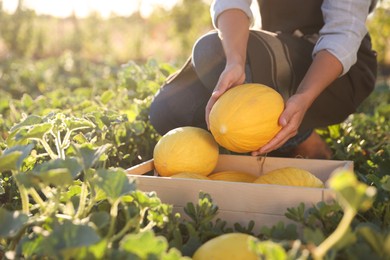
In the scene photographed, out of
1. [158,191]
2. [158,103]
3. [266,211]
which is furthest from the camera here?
[158,103]

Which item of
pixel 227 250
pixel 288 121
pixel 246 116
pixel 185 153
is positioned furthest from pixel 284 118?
pixel 227 250

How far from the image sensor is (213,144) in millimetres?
2285

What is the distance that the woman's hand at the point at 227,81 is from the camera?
89.1 inches

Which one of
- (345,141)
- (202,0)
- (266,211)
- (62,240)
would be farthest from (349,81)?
(202,0)

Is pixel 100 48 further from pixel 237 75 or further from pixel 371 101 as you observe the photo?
pixel 237 75

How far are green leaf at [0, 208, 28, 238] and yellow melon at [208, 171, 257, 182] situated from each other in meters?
0.93

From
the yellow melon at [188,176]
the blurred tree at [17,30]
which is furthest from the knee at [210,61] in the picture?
the blurred tree at [17,30]

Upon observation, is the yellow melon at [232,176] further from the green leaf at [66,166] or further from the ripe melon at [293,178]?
the green leaf at [66,166]

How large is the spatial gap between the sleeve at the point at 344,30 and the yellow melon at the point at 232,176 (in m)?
0.64

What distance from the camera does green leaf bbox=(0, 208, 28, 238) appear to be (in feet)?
4.51

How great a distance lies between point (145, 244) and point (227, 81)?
1.15 meters

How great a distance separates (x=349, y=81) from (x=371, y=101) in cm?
195

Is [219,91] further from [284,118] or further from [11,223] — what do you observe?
[11,223]

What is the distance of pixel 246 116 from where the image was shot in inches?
83.4
